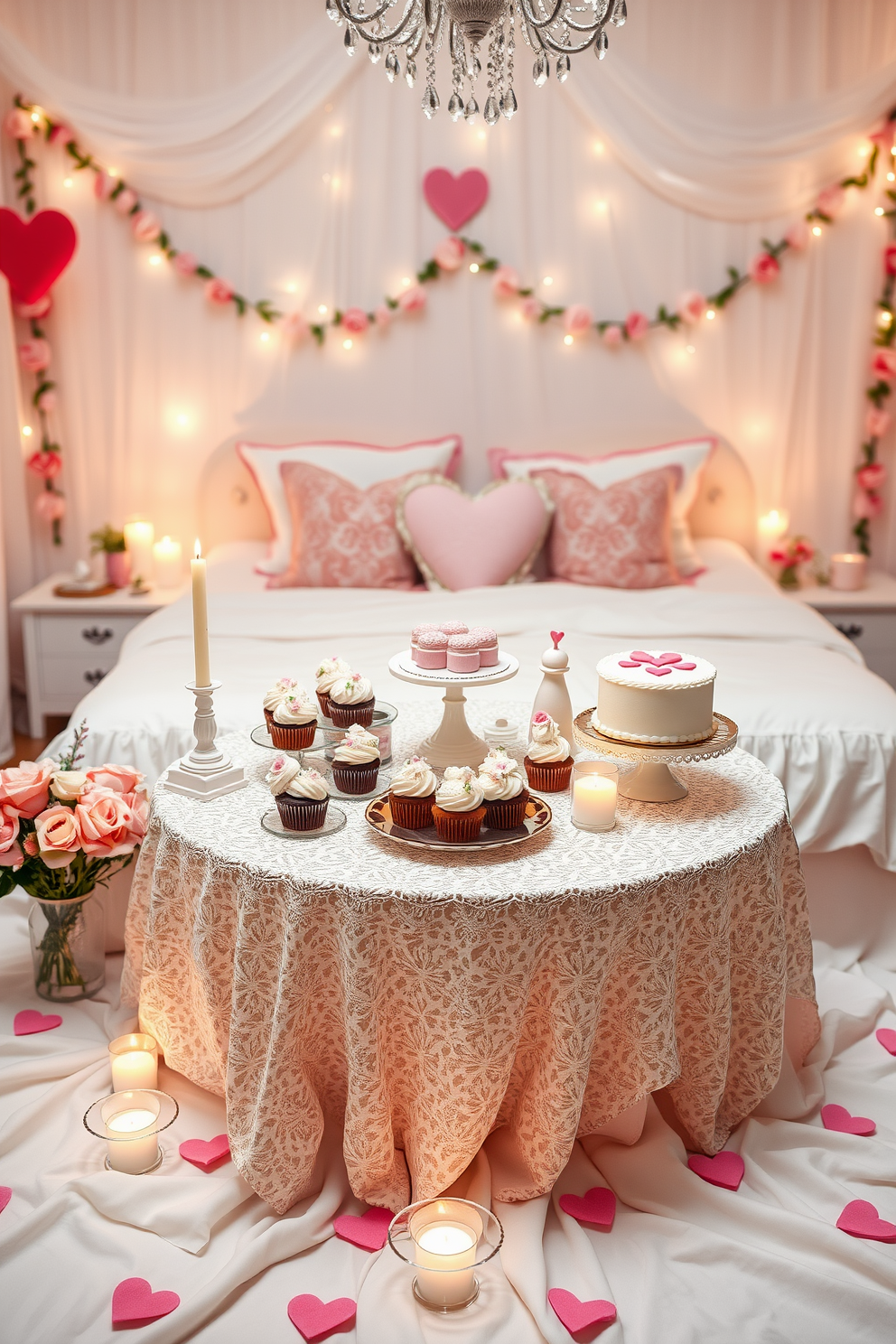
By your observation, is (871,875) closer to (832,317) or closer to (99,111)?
(832,317)

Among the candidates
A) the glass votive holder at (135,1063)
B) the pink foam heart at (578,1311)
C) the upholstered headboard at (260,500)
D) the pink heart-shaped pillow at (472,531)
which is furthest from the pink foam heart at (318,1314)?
the upholstered headboard at (260,500)

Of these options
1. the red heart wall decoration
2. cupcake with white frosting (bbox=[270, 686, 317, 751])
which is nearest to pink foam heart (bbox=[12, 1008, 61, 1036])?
cupcake with white frosting (bbox=[270, 686, 317, 751])

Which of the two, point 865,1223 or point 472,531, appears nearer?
point 865,1223

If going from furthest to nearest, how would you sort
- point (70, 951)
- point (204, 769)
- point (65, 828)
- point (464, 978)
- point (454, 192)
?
point (454, 192), point (70, 951), point (65, 828), point (204, 769), point (464, 978)

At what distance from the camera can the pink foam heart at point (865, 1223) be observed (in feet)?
5.58

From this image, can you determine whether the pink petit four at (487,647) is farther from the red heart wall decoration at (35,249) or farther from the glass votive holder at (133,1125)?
the red heart wall decoration at (35,249)

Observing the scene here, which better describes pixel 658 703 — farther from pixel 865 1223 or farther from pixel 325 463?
pixel 325 463

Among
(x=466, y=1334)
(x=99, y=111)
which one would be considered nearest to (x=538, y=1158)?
(x=466, y=1334)

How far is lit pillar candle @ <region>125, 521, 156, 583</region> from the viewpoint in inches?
155

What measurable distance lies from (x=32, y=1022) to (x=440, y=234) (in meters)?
2.90

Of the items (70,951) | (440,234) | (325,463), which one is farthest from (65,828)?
(440,234)

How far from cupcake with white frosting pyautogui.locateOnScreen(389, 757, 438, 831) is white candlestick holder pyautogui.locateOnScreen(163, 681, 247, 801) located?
0.35m

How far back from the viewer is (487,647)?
1854 mm

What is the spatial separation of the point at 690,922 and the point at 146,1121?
95 cm
